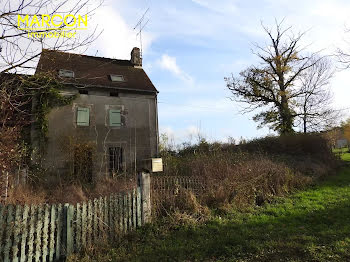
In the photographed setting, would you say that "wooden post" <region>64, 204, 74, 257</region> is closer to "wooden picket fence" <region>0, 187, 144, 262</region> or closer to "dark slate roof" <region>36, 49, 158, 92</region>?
"wooden picket fence" <region>0, 187, 144, 262</region>

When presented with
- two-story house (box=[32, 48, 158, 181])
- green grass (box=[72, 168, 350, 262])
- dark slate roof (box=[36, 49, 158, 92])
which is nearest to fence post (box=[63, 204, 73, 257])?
green grass (box=[72, 168, 350, 262])

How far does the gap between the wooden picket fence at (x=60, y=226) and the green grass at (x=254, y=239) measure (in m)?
0.45

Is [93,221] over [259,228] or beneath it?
over

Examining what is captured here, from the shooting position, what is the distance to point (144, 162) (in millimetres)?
16094

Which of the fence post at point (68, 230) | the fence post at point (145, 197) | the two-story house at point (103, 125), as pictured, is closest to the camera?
the fence post at point (68, 230)

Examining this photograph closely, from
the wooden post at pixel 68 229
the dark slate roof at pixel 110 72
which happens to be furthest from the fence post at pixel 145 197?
the dark slate roof at pixel 110 72

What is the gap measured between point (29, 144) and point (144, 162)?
7011 millimetres

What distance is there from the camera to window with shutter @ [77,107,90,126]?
1490 centimetres

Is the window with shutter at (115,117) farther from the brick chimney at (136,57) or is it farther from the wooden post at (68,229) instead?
the wooden post at (68,229)

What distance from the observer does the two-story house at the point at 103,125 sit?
549 inches

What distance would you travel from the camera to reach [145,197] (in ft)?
19.9

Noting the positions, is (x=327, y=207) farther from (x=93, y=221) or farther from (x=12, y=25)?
(x=12, y=25)

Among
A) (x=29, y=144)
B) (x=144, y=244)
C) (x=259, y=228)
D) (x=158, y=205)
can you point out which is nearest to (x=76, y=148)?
(x=29, y=144)

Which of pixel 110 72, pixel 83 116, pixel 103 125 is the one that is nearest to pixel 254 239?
pixel 103 125
